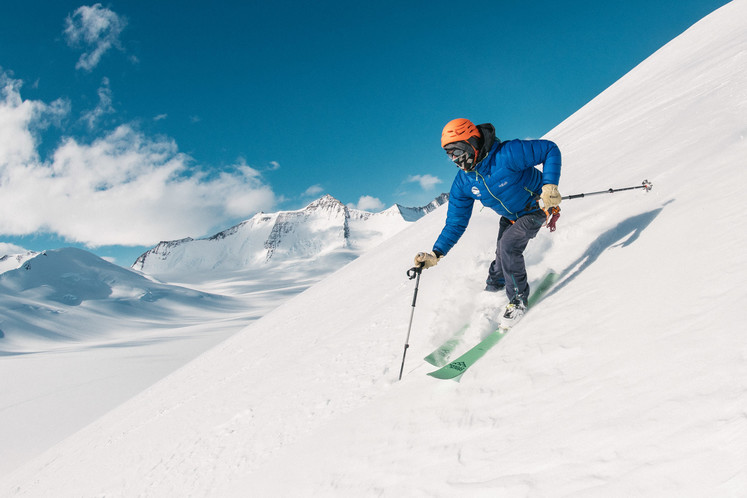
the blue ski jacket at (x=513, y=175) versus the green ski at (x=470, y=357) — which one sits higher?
the blue ski jacket at (x=513, y=175)

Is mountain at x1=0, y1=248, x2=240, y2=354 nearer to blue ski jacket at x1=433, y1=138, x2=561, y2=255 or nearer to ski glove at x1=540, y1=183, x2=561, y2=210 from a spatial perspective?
blue ski jacket at x1=433, y1=138, x2=561, y2=255

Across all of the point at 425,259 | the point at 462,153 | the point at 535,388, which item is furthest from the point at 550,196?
the point at 535,388

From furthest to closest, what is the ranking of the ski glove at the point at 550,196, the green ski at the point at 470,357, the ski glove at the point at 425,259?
the ski glove at the point at 425,259, the ski glove at the point at 550,196, the green ski at the point at 470,357

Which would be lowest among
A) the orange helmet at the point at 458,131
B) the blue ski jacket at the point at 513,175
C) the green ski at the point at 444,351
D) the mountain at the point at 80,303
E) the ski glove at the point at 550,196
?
the mountain at the point at 80,303

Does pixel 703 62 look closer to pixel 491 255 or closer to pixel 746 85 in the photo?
pixel 746 85

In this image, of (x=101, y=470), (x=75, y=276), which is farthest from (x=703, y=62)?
(x=75, y=276)

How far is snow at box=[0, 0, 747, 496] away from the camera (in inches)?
75.1

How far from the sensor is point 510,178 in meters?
4.29

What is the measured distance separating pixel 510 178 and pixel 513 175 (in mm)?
51

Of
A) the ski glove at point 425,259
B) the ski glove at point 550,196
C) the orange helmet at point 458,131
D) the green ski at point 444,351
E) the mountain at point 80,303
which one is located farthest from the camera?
the mountain at point 80,303

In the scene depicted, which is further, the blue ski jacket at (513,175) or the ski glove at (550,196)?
the blue ski jacket at (513,175)

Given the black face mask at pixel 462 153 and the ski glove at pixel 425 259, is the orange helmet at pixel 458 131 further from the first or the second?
the ski glove at pixel 425 259

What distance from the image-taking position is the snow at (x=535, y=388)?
6.26 ft

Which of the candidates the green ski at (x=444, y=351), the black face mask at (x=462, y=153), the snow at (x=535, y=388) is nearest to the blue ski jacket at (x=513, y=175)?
the black face mask at (x=462, y=153)
